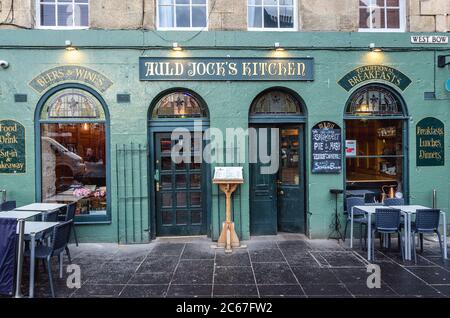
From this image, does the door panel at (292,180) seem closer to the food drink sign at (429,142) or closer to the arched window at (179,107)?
the arched window at (179,107)

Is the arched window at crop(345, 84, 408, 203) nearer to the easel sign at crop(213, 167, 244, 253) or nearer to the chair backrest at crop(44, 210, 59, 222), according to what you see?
the easel sign at crop(213, 167, 244, 253)

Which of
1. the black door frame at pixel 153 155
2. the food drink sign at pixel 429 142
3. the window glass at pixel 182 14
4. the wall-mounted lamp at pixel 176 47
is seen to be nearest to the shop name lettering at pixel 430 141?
the food drink sign at pixel 429 142

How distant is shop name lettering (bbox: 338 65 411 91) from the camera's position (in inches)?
311

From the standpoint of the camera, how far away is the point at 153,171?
7902mm

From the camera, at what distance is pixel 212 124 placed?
771 cm

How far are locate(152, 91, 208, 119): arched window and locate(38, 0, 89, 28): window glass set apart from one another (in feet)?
8.60

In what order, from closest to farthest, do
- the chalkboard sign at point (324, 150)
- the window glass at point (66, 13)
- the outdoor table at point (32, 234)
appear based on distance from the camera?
the outdoor table at point (32, 234) → the window glass at point (66, 13) → the chalkboard sign at point (324, 150)

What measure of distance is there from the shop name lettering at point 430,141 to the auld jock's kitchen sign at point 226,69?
10.3 ft

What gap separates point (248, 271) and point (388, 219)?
297cm

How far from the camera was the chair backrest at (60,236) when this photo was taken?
5082mm

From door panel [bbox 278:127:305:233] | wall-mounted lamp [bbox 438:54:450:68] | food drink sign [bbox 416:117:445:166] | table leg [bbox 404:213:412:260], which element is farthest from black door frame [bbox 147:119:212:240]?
wall-mounted lamp [bbox 438:54:450:68]

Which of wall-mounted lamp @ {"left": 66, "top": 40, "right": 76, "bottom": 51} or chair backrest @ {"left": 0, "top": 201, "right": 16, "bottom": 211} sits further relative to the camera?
wall-mounted lamp @ {"left": 66, "top": 40, "right": 76, "bottom": 51}

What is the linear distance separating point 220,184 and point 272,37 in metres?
3.75
